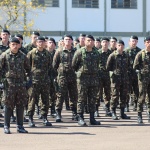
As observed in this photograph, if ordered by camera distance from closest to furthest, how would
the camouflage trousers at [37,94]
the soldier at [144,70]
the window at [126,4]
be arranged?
1. the camouflage trousers at [37,94]
2. the soldier at [144,70]
3. the window at [126,4]

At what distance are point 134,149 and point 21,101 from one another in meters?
3.04

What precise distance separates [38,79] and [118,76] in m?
2.67

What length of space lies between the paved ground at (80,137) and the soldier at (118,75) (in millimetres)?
1002

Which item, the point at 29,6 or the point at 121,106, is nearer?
the point at 121,106

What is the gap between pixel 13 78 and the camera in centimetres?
1135

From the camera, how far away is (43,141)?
410 inches

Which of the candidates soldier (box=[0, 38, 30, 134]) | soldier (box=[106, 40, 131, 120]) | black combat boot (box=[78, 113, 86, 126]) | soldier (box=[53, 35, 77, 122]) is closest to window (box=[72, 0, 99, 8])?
soldier (box=[106, 40, 131, 120])

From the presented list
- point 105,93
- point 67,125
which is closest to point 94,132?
point 67,125

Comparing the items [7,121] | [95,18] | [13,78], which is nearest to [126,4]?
[95,18]

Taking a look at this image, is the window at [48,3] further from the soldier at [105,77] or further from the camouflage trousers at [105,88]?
the camouflage trousers at [105,88]

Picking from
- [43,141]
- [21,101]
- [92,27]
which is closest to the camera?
[43,141]

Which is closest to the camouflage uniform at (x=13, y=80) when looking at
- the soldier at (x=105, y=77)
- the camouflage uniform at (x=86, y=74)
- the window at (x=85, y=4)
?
the camouflage uniform at (x=86, y=74)

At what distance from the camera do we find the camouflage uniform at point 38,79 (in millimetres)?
12445

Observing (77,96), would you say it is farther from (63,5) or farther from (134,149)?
Result: (63,5)
